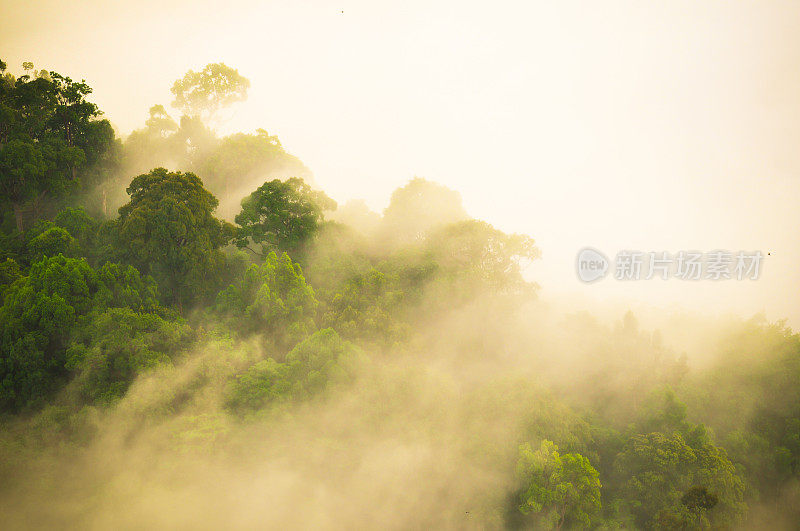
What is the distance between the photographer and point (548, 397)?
18484 mm

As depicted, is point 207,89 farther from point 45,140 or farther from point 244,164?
point 45,140

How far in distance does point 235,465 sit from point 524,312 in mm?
19969

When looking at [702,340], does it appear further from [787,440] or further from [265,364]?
[265,364]

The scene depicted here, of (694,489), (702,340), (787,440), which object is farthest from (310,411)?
(702,340)

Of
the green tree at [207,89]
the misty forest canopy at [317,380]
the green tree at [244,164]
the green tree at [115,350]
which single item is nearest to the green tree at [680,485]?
the misty forest canopy at [317,380]
